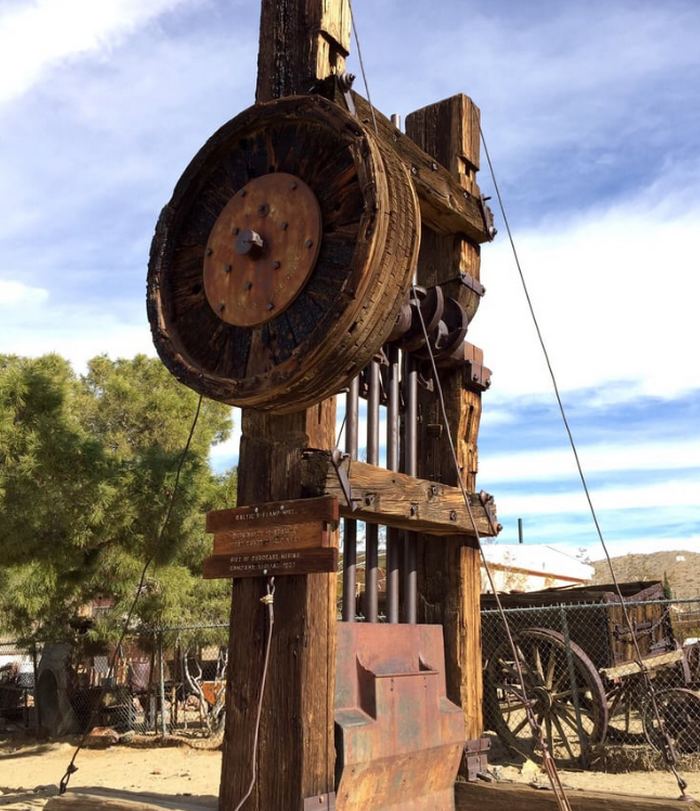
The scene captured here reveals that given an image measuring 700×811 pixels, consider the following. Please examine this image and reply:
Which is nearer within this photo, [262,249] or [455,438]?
[262,249]

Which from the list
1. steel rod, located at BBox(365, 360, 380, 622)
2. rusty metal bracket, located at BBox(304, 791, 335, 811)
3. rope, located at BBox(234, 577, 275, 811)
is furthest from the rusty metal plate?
rusty metal bracket, located at BBox(304, 791, 335, 811)

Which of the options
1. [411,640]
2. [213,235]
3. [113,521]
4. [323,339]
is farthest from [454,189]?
[113,521]

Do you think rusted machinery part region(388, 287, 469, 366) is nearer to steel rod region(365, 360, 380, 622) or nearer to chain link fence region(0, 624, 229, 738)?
steel rod region(365, 360, 380, 622)

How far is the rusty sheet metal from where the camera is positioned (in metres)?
3.97

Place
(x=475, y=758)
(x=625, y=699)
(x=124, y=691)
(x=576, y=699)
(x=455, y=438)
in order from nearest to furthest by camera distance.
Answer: (x=475, y=758) → (x=455, y=438) → (x=576, y=699) → (x=625, y=699) → (x=124, y=691)

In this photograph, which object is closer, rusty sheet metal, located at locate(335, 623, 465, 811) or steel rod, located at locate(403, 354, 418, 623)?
rusty sheet metal, located at locate(335, 623, 465, 811)

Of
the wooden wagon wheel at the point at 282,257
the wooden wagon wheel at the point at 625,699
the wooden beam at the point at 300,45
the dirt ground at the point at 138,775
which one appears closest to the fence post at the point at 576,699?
the dirt ground at the point at 138,775

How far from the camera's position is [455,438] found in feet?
17.0

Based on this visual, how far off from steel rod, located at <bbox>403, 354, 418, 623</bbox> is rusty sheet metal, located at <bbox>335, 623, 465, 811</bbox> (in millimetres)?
252

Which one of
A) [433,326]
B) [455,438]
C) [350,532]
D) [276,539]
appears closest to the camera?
[276,539]

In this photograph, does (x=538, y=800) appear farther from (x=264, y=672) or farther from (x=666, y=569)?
(x=666, y=569)

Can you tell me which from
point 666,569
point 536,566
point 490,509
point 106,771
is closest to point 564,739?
point 106,771

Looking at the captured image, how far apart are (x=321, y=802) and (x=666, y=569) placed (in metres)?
37.7

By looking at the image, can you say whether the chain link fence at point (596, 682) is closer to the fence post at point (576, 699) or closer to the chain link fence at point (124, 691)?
the fence post at point (576, 699)
